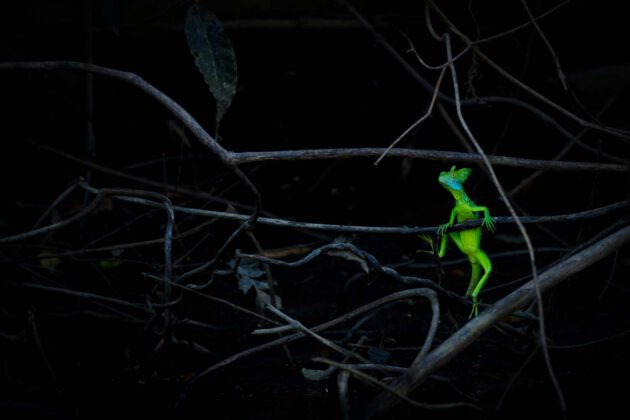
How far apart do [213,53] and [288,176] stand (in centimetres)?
220

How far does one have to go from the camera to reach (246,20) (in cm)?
390

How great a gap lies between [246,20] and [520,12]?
1867 mm

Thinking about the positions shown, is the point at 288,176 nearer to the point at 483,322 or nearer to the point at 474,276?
the point at 474,276

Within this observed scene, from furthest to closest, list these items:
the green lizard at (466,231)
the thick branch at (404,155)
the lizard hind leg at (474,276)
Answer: the lizard hind leg at (474,276), the green lizard at (466,231), the thick branch at (404,155)

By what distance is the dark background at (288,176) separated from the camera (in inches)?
102

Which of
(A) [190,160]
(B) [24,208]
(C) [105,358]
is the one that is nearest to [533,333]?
(C) [105,358]

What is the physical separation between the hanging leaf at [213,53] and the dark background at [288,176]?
0.64m

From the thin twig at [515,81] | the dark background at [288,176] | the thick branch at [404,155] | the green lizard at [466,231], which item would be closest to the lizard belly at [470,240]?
the green lizard at [466,231]

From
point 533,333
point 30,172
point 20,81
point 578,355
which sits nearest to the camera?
point 533,333

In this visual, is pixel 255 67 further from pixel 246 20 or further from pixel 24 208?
pixel 24 208

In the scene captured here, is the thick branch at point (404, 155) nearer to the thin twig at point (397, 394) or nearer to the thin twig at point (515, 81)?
the thin twig at point (515, 81)

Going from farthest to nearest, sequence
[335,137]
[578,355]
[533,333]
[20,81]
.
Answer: [335,137], [20,81], [578,355], [533,333]

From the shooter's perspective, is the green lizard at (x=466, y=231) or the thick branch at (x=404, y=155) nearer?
the thick branch at (x=404, y=155)

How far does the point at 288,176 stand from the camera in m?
4.50
